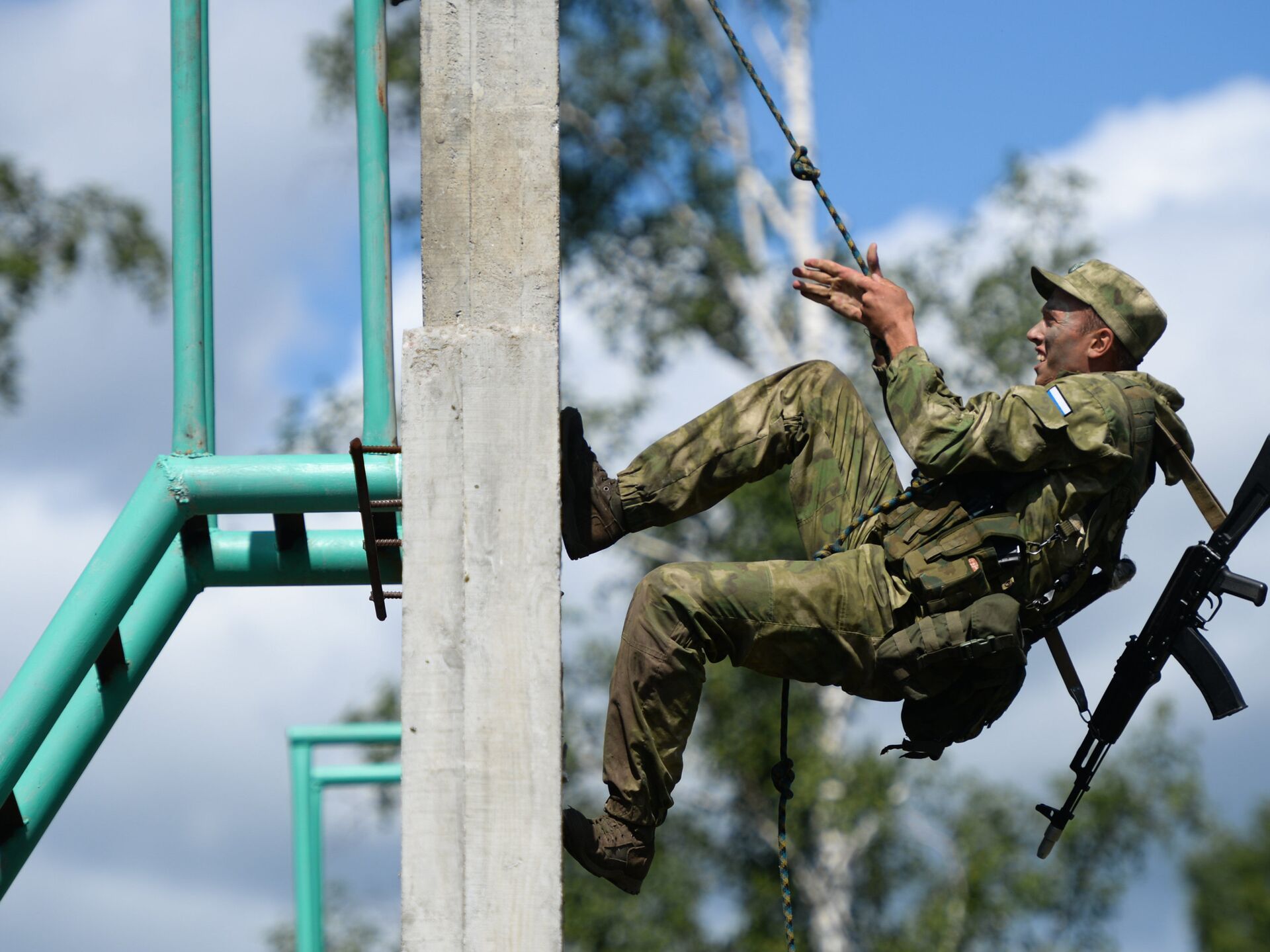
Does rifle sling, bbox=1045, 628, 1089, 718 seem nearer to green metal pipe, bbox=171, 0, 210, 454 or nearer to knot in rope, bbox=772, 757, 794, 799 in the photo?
knot in rope, bbox=772, 757, 794, 799

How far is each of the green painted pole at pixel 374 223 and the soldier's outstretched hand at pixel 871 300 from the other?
173cm

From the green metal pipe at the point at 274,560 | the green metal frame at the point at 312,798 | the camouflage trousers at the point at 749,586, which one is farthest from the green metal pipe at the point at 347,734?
the camouflage trousers at the point at 749,586

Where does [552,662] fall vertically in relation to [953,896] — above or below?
below

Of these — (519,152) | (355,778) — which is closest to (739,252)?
(355,778)

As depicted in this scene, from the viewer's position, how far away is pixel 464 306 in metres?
5.33

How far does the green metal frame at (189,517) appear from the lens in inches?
245

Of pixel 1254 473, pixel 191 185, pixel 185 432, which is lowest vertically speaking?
pixel 1254 473

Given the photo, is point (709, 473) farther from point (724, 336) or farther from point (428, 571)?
point (724, 336)

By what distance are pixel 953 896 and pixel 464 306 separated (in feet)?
49.7

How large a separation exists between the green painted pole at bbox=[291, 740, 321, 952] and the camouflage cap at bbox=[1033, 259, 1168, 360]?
21.7ft

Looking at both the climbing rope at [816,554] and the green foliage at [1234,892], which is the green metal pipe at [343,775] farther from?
the green foliage at [1234,892]

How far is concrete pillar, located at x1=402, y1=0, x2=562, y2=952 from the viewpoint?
16.6ft

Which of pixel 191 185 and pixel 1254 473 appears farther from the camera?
pixel 191 185

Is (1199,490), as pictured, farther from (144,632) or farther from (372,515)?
(144,632)
